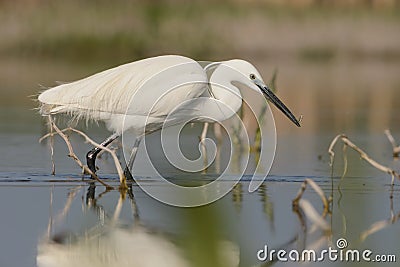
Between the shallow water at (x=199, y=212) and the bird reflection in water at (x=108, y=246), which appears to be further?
the bird reflection in water at (x=108, y=246)

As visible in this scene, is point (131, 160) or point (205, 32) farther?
point (205, 32)

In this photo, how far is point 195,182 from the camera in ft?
22.1

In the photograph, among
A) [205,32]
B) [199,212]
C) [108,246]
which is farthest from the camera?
[205,32]

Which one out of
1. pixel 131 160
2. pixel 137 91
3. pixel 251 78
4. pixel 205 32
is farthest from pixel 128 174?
pixel 205 32

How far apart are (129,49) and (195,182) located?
13.5 meters

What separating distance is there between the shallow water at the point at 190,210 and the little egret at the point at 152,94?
399 millimetres

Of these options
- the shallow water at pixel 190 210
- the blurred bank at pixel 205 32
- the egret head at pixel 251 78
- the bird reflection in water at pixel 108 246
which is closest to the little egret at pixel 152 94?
the egret head at pixel 251 78

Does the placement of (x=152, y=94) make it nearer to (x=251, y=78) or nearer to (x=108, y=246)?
(x=251, y=78)

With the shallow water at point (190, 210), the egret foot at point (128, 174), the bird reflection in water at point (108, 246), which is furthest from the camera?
the egret foot at point (128, 174)

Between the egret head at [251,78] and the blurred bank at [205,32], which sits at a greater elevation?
the blurred bank at [205,32]

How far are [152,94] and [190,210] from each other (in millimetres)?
4087

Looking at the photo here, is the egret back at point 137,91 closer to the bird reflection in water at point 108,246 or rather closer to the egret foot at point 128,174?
the egret foot at point 128,174

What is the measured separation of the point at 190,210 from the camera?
2852mm

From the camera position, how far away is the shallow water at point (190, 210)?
3113 mm
